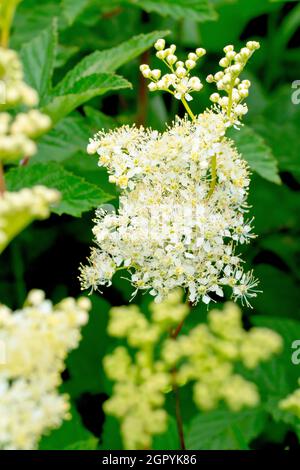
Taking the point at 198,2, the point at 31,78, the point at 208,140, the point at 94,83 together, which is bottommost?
the point at 208,140

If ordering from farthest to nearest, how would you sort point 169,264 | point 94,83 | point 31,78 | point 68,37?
1. point 68,37
2. point 31,78
3. point 94,83
4. point 169,264

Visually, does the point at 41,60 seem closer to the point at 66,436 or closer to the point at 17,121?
the point at 66,436

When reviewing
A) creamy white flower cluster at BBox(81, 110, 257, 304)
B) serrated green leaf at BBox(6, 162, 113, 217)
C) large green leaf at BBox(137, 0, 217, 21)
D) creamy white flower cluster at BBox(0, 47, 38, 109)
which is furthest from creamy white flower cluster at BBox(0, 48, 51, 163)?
large green leaf at BBox(137, 0, 217, 21)

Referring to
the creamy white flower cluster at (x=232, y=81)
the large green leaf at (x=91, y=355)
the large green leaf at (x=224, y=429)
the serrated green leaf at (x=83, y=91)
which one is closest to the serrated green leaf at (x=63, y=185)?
the serrated green leaf at (x=83, y=91)

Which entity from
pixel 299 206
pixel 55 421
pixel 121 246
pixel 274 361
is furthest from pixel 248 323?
pixel 55 421

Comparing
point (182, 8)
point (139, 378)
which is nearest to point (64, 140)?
point (182, 8)

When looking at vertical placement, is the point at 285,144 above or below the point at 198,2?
below

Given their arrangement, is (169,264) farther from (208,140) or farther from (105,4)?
(105,4)
